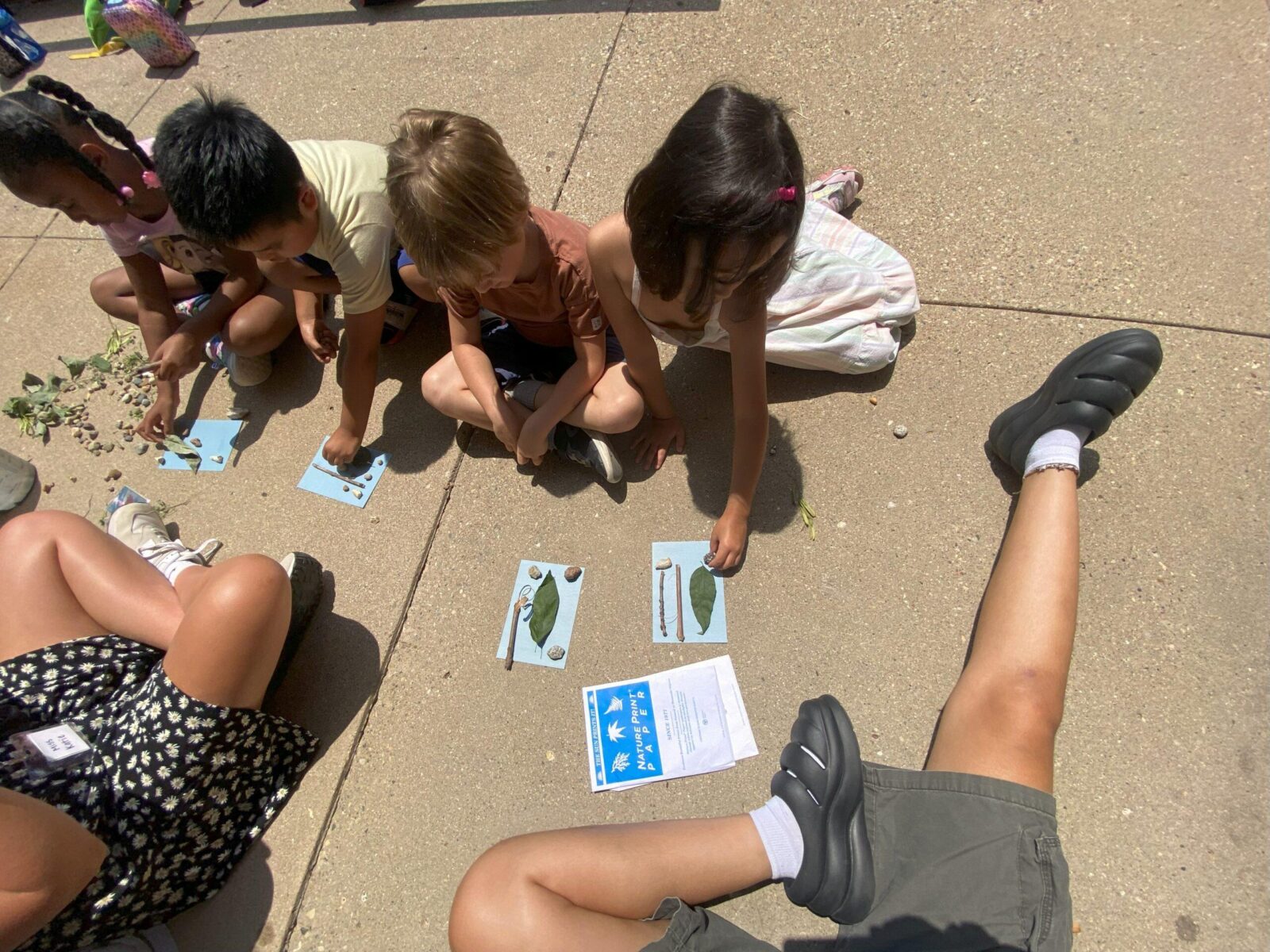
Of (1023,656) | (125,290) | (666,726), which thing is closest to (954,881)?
(1023,656)

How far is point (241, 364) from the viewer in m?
2.53

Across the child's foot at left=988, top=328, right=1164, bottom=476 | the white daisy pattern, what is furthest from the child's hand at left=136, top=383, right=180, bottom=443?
the child's foot at left=988, top=328, right=1164, bottom=476

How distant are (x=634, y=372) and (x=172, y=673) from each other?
4.38 feet

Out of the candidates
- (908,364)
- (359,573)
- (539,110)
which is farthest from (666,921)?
(539,110)

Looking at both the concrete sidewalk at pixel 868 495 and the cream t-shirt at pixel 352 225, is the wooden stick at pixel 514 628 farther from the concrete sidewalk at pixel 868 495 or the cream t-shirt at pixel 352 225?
the cream t-shirt at pixel 352 225

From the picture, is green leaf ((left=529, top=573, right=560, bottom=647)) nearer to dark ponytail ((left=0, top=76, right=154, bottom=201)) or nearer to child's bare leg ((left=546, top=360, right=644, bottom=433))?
child's bare leg ((left=546, top=360, right=644, bottom=433))

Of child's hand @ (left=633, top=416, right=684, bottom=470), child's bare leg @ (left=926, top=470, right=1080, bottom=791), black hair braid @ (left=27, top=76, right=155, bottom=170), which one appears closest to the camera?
child's bare leg @ (left=926, top=470, right=1080, bottom=791)

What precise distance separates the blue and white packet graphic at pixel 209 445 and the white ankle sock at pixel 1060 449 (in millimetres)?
2483

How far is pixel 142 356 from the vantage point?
107 inches

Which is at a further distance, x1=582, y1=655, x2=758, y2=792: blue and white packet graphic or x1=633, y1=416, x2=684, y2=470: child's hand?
x1=633, y1=416, x2=684, y2=470: child's hand

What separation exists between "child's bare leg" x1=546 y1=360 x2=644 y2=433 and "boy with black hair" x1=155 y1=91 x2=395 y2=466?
0.62 meters

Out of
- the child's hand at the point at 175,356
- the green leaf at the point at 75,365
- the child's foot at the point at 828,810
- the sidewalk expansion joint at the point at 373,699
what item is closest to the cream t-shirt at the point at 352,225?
the sidewalk expansion joint at the point at 373,699

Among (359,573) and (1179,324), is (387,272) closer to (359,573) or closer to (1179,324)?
(359,573)

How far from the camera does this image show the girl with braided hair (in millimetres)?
1969
